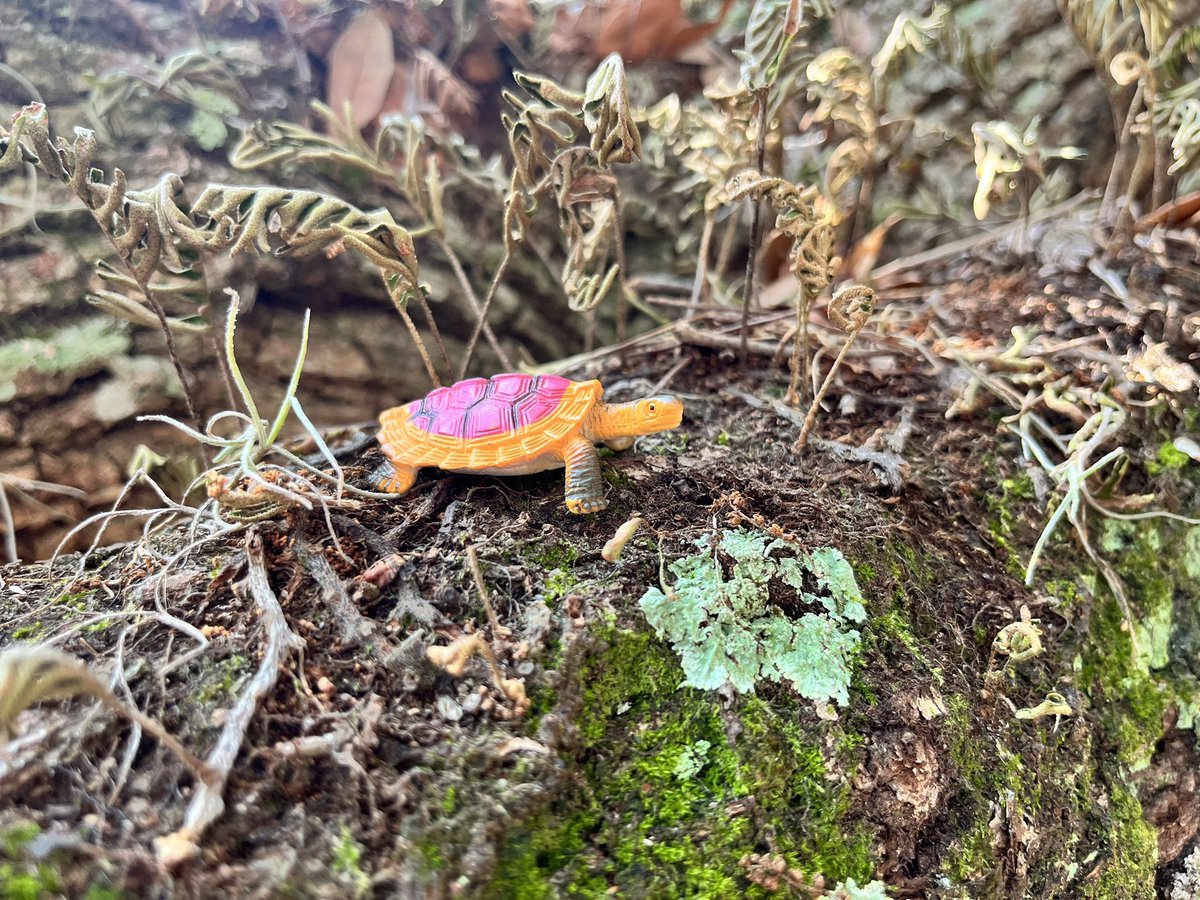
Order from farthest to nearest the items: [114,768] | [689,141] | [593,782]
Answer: [689,141] → [593,782] → [114,768]

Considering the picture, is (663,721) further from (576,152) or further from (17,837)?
(576,152)

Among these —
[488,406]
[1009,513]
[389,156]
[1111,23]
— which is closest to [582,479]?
[488,406]

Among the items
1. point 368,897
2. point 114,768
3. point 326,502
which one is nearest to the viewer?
point 368,897

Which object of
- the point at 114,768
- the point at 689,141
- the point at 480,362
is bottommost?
the point at 480,362

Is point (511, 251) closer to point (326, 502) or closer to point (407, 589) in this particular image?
point (326, 502)

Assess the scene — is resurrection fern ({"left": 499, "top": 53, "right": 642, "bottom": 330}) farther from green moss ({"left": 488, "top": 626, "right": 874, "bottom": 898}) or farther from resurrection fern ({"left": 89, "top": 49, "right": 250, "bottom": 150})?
resurrection fern ({"left": 89, "top": 49, "right": 250, "bottom": 150})

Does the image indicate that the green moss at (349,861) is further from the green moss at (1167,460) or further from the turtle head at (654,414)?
the green moss at (1167,460)

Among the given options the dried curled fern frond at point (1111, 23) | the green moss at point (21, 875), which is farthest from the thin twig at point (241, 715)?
the dried curled fern frond at point (1111, 23)

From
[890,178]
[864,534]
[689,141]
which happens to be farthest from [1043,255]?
[864,534]
